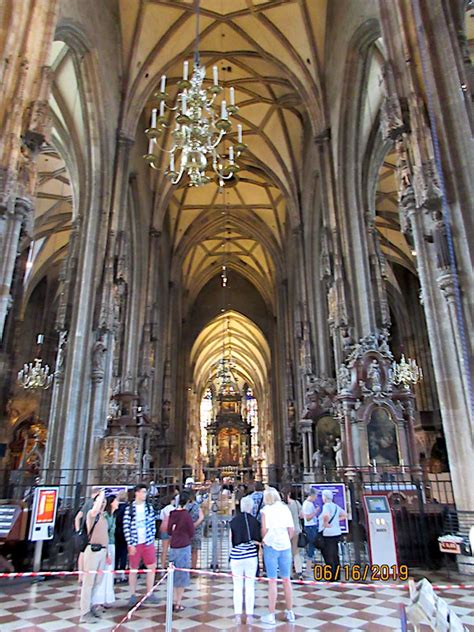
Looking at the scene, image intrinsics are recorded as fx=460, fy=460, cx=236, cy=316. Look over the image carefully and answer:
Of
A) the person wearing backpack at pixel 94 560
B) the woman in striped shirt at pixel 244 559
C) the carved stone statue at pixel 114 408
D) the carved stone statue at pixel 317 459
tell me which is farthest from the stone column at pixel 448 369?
the carved stone statue at pixel 114 408

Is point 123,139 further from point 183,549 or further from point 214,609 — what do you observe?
point 214,609

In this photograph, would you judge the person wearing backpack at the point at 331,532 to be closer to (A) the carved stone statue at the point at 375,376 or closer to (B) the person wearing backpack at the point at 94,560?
(B) the person wearing backpack at the point at 94,560

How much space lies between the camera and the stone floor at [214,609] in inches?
161

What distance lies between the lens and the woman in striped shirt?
416cm

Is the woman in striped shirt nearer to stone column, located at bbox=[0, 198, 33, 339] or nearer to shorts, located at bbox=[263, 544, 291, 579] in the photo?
shorts, located at bbox=[263, 544, 291, 579]

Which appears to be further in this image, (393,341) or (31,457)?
(393,341)

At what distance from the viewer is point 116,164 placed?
46.6 ft

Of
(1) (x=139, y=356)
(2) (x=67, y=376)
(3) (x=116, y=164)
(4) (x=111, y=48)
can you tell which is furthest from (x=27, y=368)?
(4) (x=111, y=48)

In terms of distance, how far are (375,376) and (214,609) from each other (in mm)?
7911

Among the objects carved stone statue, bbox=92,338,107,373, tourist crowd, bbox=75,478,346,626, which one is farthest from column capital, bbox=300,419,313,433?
tourist crowd, bbox=75,478,346,626

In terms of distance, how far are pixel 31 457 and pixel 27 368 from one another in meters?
6.82

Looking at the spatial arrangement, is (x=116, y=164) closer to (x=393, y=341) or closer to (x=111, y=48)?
(x=111, y=48)
